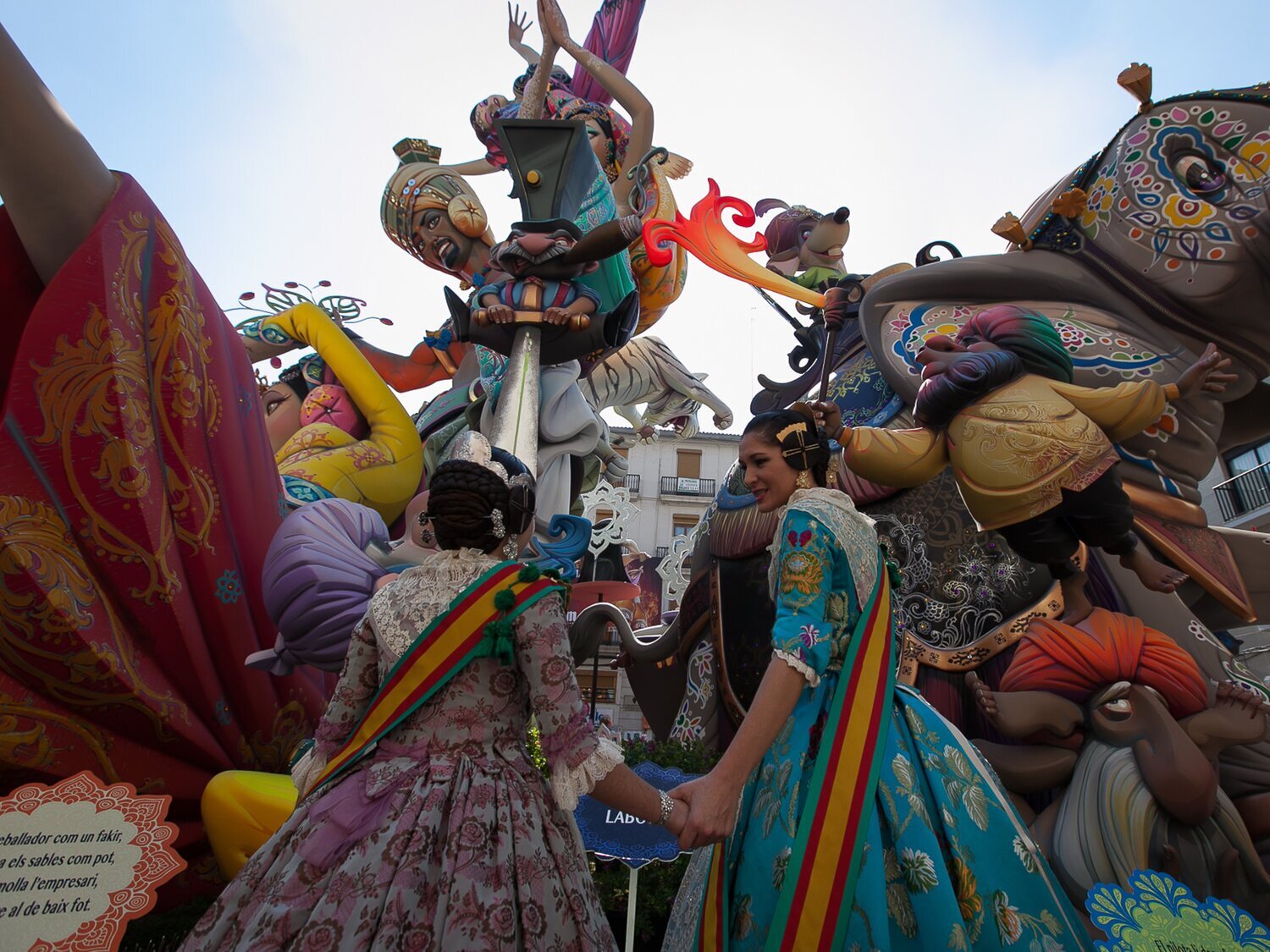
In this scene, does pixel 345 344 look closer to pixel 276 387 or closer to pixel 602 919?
pixel 276 387

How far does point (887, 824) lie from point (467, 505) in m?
0.97

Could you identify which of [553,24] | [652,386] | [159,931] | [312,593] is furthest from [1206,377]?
[652,386]

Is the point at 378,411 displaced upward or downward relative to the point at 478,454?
upward

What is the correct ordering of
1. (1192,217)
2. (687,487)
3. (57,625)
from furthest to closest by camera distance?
(687,487), (1192,217), (57,625)

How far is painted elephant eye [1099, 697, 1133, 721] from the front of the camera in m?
2.51

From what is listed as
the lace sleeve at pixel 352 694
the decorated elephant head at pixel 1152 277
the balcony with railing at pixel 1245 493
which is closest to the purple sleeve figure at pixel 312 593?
the lace sleeve at pixel 352 694

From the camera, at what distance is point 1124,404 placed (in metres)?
2.56

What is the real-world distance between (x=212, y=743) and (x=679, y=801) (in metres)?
1.81

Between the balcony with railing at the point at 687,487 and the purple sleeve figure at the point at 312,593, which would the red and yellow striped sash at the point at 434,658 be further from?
the balcony with railing at the point at 687,487

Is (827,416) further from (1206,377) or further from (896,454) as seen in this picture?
(1206,377)

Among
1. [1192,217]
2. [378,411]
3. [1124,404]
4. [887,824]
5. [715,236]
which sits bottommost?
[887,824]

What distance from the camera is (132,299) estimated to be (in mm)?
2678

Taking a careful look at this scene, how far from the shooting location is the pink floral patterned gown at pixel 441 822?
1292mm

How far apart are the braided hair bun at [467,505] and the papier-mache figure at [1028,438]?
1.09 metres
